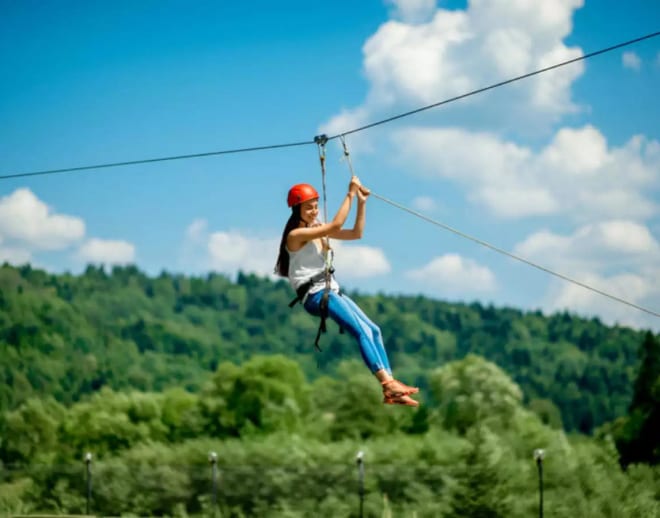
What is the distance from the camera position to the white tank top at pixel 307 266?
9.02 m

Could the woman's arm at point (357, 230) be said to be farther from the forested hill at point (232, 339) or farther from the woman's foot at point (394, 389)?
the forested hill at point (232, 339)

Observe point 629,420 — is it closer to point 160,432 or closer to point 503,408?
point 503,408

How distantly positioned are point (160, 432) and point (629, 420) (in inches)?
1234

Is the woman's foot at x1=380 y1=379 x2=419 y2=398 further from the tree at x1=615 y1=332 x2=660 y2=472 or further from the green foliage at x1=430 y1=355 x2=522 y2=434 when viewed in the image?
the green foliage at x1=430 y1=355 x2=522 y2=434

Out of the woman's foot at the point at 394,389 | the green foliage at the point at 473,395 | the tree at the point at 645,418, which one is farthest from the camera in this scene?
the green foliage at the point at 473,395

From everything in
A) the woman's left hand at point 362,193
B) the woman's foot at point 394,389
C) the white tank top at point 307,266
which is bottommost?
the woman's foot at point 394,389

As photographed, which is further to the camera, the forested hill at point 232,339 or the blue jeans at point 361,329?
the forested hill at point 232,339

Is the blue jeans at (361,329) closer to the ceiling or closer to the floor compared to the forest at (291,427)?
closer to the floor

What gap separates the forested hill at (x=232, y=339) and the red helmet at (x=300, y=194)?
292ft

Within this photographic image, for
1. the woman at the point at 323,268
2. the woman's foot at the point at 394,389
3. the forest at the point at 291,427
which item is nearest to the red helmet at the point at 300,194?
the woman at the point at 323,268

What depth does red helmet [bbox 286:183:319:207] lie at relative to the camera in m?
9.11

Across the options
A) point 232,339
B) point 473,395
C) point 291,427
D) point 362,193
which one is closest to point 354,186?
point 362,193

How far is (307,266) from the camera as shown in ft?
29.8

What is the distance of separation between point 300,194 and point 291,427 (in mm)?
59372
